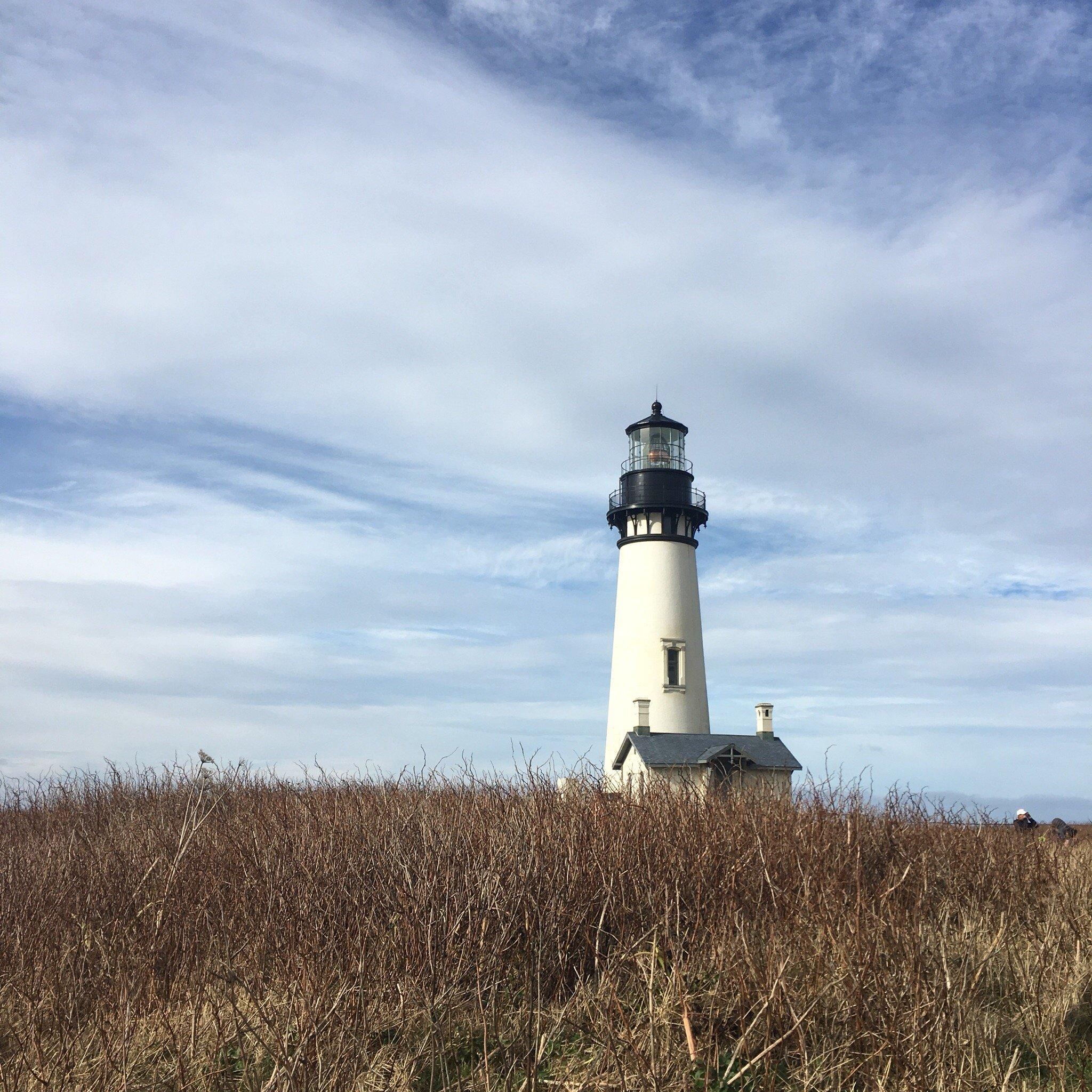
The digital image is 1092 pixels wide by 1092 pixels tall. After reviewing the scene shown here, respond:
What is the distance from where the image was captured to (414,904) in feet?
23.5

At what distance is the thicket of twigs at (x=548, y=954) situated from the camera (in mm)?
5188

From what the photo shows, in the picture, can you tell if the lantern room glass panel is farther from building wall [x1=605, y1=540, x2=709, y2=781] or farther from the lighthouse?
building wall [x1=605, y1=540, x2=709, y2=781]

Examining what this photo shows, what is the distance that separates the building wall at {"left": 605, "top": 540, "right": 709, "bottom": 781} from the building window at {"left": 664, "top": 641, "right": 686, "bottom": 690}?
89 mm

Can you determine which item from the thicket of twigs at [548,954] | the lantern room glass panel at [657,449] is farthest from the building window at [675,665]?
the thicket of twigs at [548,954]

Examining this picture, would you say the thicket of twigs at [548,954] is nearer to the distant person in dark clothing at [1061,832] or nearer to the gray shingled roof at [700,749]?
the distant person in dark clothing at [1061,832]

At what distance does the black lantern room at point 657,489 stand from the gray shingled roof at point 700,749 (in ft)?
19.5

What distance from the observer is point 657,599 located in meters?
27.4

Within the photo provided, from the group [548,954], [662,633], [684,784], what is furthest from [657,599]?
[548,954]

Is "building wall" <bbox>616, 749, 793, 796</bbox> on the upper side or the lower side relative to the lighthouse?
lower

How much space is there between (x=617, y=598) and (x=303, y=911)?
71.0 ft

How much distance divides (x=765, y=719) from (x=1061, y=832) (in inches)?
417

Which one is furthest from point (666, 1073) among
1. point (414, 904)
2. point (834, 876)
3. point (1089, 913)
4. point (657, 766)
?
point (657, 766)

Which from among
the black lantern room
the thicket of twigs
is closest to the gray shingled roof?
the black lantern room

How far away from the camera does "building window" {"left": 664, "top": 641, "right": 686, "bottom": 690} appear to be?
88.0ft
